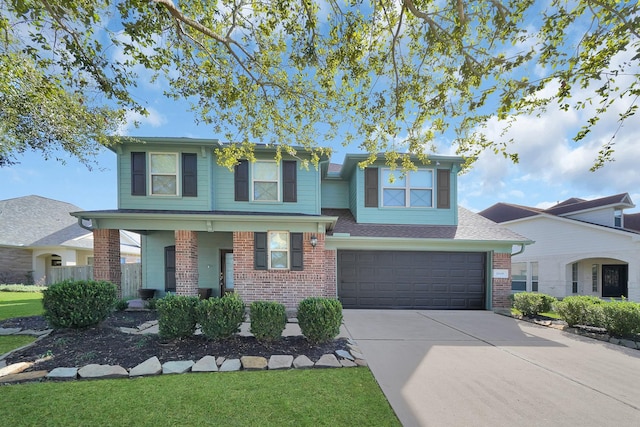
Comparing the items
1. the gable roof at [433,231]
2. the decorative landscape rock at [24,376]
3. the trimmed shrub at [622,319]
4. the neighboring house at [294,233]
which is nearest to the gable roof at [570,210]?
the gable roof at [433,231]

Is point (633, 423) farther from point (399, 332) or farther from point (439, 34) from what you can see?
point (439, 34)

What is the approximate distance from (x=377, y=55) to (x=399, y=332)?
20.1 feet

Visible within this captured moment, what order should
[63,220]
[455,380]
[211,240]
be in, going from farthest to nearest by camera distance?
1. [63,220]
2. [211,240]
3. [455,380]

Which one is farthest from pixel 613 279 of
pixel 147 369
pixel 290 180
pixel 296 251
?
pixel 147 369

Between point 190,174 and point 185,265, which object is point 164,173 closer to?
point 190,174

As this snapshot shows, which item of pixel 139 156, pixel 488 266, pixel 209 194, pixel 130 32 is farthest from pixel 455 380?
pixel 139 156

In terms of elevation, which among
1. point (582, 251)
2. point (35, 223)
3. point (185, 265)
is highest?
point (35, 223)

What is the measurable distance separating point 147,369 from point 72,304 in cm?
251

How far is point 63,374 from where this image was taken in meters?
3.95

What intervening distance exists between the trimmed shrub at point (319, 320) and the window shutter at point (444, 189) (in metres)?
6.95

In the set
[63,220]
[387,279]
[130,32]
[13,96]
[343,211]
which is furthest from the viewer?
Answer: [63,220]

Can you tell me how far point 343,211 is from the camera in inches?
444

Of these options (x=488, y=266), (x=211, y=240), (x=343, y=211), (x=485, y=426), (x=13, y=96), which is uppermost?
(x=13, y=96)

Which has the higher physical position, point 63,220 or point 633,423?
point 63,220
